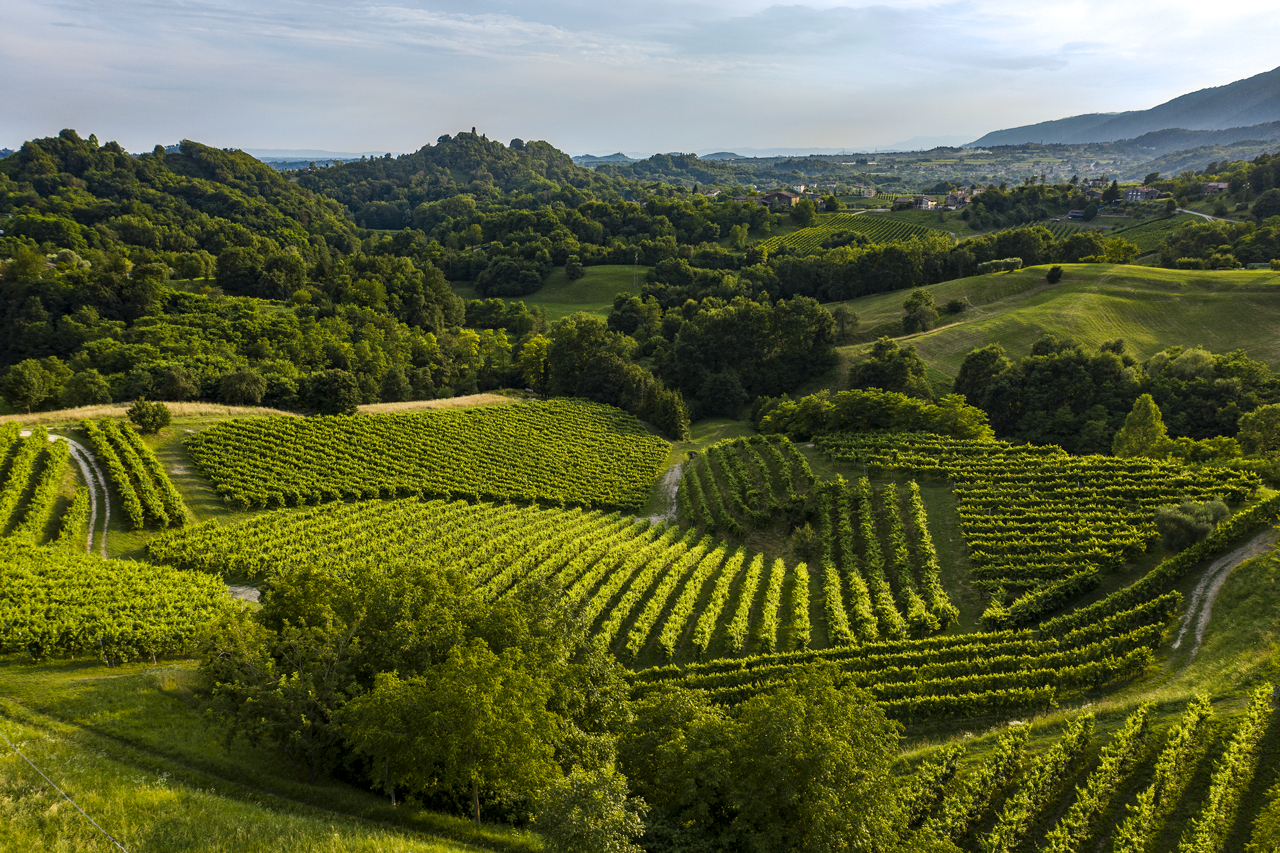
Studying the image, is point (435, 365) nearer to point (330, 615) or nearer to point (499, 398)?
point (499, 398)

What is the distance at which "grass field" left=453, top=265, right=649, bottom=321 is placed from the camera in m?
122

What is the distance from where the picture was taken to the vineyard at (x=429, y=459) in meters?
40.7

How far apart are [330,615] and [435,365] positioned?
66.0 m

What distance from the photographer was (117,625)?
22.3 meters

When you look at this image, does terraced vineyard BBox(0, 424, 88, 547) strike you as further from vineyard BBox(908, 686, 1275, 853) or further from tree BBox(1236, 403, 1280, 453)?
tree BBox(1236, 403, 1280, 453)

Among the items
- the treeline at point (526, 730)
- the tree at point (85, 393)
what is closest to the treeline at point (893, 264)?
the tree at point (85, 393)

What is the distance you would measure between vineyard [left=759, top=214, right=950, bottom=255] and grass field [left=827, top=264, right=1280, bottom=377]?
48.6 meters

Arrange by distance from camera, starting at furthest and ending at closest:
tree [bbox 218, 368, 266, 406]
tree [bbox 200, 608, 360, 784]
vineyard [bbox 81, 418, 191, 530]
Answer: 1. tree [bbox 218, 368, 266, 406]
2. vineyard [bbox 81, 418, 191, 530]
3. tree [bbox 200, 608, 360, 784]

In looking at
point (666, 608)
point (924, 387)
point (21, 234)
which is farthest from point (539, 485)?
point (21, 234)

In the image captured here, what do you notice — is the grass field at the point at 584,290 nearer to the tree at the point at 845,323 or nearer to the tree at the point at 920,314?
the tree at the point at 845,323

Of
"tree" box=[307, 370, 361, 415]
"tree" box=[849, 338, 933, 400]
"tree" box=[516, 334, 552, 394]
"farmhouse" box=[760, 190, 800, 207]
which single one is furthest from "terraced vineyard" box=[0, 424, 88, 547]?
"farmhouse" box=[760, 190, 800, 207]

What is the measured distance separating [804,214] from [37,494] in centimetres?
14827

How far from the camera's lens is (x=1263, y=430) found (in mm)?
46500

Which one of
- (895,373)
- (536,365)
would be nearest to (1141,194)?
(895,373)
